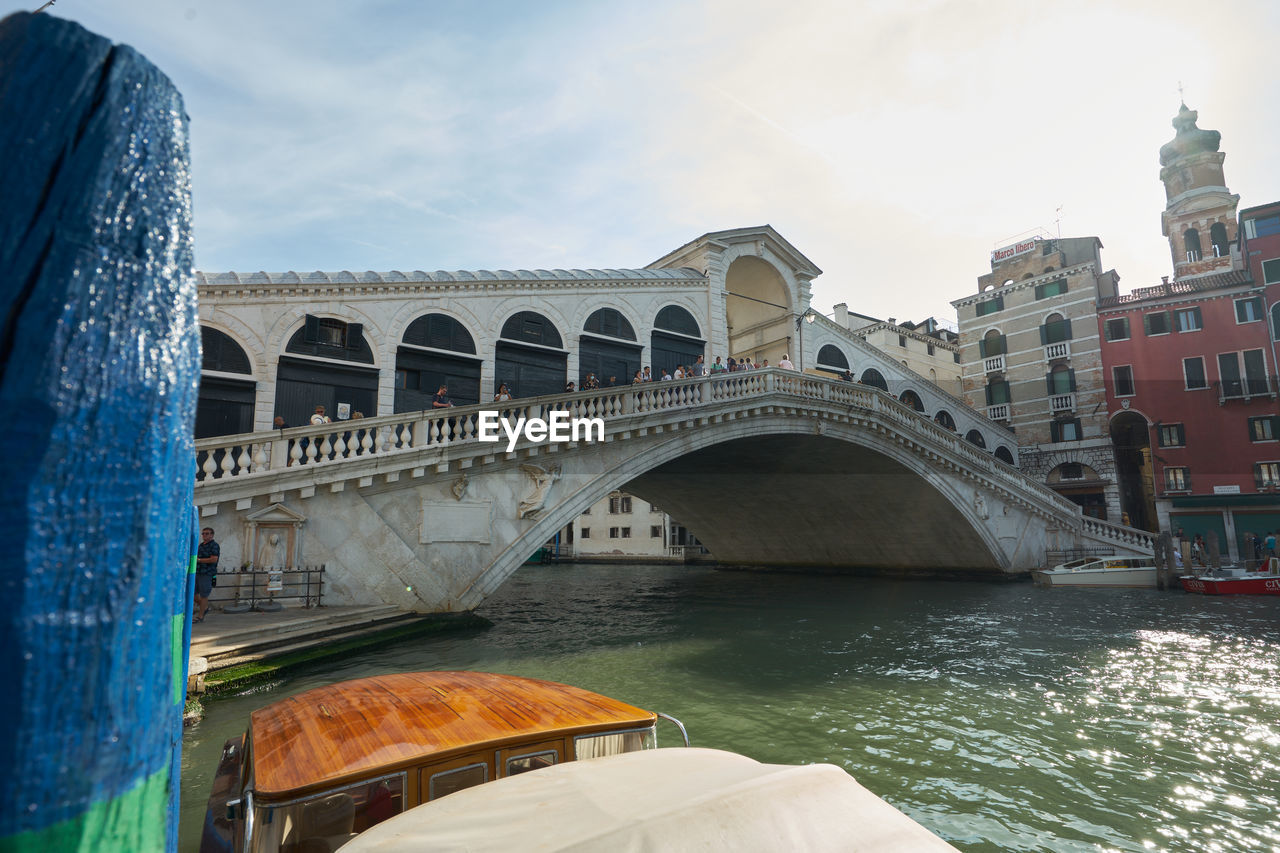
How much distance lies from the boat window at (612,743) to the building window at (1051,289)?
1457 inches

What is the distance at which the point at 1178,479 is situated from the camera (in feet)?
95.0

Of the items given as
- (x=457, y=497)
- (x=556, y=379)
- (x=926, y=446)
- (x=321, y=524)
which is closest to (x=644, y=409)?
(x=556, y=379)

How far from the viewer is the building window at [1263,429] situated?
2719 centimetres

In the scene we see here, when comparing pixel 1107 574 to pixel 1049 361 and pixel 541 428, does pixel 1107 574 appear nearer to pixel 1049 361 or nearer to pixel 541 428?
pixel 1049 361

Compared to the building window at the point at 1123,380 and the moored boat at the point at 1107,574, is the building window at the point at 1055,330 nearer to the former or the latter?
the building window at the point at 1123,380

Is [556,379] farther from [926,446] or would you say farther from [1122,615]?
[1122,615]

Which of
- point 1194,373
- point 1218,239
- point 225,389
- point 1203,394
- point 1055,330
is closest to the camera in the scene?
point 225,389

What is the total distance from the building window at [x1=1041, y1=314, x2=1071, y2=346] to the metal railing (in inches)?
1377

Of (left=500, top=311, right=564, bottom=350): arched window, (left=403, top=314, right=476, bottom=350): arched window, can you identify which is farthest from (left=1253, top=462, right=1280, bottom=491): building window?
(left=403, top=314, right=476, bottom=350): arched window

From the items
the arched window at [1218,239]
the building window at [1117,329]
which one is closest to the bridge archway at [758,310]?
the building window at [1117,329]

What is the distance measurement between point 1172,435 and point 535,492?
30.0 m

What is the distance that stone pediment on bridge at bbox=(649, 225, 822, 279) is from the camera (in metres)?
23.2

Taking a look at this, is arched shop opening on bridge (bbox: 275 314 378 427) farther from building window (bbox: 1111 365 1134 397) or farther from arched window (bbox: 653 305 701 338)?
building window (bbox: 1111 365 1134 397)

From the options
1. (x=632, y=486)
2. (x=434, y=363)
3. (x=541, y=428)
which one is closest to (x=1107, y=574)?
(x=632, y=486)
